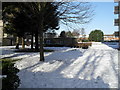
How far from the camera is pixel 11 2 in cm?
1114

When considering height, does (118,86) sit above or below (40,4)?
below

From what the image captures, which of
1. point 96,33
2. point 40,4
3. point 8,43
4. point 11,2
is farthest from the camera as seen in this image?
point 96,33

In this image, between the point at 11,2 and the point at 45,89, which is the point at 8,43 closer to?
the point at 11,2

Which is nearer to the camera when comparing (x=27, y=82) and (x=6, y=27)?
(x=27, y=82)

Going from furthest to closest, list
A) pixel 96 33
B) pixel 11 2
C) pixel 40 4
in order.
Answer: pixel 96 33 < pixel 11 2 < pixel 40 4

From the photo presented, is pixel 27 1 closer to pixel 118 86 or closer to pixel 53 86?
pixel 53 86

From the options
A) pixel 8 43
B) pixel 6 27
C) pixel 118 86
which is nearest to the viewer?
pixel 118 86

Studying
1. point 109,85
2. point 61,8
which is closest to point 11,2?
point 61,8

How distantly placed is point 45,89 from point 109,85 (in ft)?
7.84

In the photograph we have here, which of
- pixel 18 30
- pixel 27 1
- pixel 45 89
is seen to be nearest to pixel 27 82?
pixel 45 89

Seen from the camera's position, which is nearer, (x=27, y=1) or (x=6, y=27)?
(x=27, y=1)

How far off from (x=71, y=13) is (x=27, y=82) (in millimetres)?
6657

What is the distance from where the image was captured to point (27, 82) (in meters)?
5.48

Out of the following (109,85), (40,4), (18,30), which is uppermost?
(40,4)
